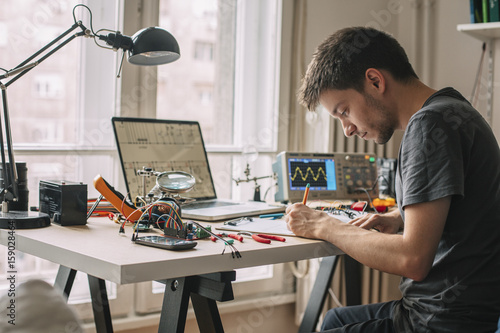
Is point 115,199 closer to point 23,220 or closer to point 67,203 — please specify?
point 67,203

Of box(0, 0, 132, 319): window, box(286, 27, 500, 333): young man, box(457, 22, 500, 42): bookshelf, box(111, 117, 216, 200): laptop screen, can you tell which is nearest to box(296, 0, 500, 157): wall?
box(457, 22, 500, 42): bookshelf

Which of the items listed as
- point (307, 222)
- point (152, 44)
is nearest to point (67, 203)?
point (152, 44)

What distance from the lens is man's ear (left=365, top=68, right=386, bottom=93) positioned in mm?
1396

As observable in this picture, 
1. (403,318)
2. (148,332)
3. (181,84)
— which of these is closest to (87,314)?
(148,332)

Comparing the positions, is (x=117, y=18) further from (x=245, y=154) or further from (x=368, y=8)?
(x=368, y=8)

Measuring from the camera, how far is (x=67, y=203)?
1.49 m

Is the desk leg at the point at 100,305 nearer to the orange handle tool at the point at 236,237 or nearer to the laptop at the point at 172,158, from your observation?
the laptop at the point at 172,158

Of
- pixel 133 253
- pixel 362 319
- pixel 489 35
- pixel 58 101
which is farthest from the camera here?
pixel 489 35

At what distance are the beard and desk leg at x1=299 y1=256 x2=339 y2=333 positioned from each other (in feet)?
2.21

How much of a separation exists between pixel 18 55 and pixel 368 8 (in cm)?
173

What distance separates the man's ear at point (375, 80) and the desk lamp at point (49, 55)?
61 centimetres

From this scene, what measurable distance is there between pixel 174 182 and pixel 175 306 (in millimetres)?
435

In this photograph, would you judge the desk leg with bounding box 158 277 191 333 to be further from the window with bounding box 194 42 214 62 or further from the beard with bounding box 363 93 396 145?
the window with bounding box 194 42 214 62

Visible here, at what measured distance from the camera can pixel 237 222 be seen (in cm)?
158
